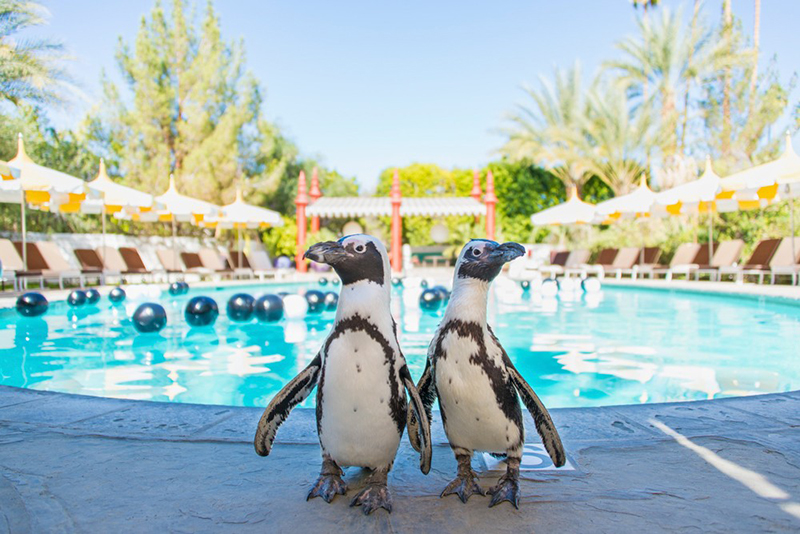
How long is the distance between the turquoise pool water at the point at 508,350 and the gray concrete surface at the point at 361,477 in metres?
1.56

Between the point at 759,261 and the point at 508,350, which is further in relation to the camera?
the point at 759,261

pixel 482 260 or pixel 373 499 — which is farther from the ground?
pixel 482 260

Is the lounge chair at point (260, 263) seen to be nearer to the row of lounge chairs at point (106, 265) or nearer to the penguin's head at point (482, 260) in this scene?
the row of lounge chairs at point (106, 265)

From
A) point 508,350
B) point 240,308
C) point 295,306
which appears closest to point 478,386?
point 508,350

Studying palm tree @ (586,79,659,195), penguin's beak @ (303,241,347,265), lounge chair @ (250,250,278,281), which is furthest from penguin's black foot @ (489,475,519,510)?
palm tree @ (586,79,659,195)

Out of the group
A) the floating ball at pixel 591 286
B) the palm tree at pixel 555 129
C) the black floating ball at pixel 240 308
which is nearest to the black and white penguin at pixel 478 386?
the black floating ball at pixel 240 308

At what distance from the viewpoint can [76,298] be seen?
9.11m

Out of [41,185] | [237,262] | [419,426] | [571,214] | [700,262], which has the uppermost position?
[571,214]

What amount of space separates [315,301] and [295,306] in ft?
1.61

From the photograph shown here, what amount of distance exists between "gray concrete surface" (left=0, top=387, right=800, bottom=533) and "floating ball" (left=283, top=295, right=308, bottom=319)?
17.0 feet

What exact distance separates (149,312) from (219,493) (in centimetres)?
551

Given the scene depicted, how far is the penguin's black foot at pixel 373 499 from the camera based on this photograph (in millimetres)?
1670

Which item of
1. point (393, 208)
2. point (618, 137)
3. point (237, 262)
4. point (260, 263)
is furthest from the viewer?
point (618, 137)

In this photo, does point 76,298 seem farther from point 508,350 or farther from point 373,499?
point 373,499
